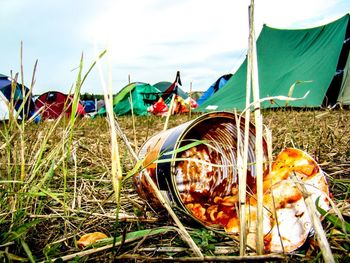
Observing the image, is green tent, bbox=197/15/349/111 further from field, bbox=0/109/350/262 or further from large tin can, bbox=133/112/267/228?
field, bbox=0/109/350/262

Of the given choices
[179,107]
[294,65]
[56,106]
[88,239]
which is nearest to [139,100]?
[179,107]

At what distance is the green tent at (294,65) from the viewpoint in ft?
15.9

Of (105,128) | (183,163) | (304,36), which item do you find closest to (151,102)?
(304,36)

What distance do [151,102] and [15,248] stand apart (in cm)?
692

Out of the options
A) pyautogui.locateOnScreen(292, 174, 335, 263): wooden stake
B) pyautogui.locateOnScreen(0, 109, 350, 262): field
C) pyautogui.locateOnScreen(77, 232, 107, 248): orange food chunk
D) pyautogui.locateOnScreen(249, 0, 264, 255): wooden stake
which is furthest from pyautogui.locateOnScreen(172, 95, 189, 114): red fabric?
pyautogui.locateOnScreen(292, 174, 335, 263): wooden stake

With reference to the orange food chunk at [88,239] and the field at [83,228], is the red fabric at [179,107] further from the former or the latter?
the orange food chunk at [88,239]

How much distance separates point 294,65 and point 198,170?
463 centimetres

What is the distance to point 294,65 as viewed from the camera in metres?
5.45

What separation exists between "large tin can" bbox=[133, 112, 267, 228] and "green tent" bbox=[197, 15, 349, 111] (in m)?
2.96

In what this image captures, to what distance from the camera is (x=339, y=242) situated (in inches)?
→ 32.2

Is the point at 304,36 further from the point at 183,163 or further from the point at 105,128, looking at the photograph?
the point at 183,163

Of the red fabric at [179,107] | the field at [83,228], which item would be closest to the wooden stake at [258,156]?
the field at [83,228]

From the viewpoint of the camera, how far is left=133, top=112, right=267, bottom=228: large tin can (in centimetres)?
104

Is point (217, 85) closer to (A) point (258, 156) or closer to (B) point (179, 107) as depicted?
(B) point (179, 107)
